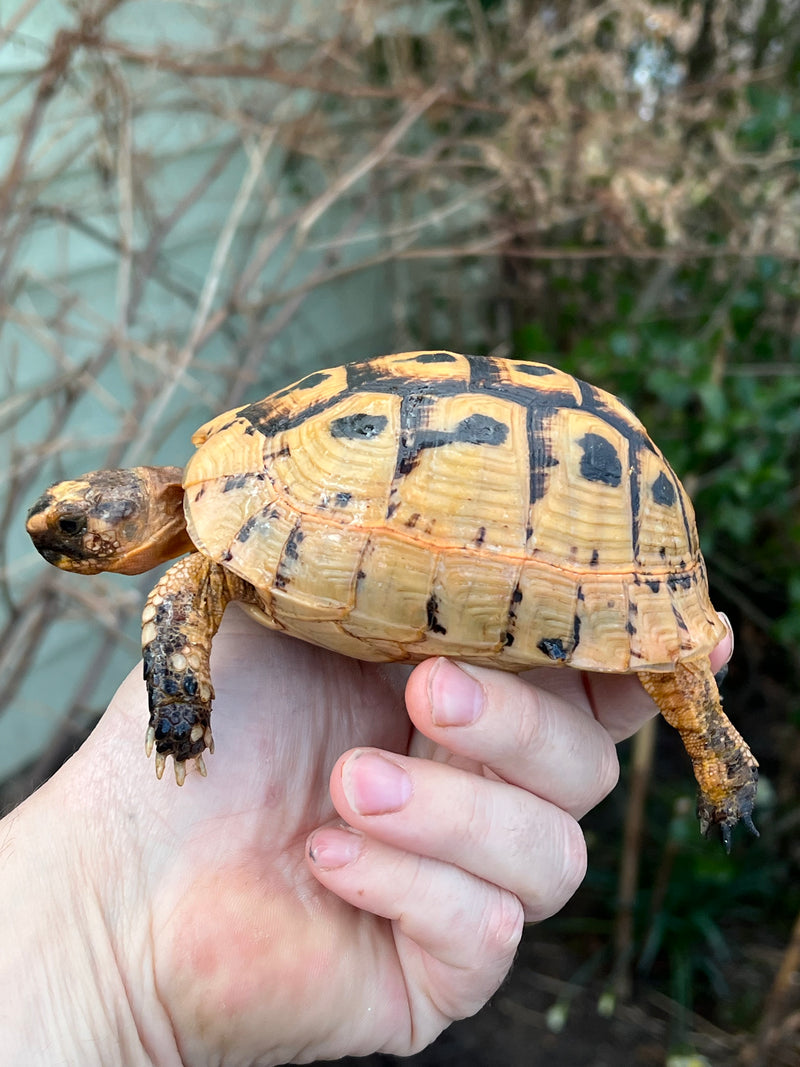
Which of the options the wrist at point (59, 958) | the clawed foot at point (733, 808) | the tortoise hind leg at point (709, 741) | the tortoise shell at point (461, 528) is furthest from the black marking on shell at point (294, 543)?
the clawed foot at point (733, 808)

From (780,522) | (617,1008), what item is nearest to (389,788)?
(617,1008)

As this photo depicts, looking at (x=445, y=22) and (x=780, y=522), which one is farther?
(x=445, y=22)

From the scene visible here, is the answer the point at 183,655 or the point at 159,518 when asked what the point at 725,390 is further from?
the point at 183,655

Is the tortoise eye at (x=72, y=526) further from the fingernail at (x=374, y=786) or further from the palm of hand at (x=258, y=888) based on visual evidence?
the fingernail at (x=374, y=786)

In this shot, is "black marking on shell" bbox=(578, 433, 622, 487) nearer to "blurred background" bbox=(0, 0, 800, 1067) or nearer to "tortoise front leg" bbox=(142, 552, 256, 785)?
"tortoise front leg" bbox=(142, 552, 256, 785)

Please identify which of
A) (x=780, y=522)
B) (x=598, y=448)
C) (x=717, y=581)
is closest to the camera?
(x=598, y=448)

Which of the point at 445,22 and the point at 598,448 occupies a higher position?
the point at 445,22

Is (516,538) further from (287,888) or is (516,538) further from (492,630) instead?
(287,888)
